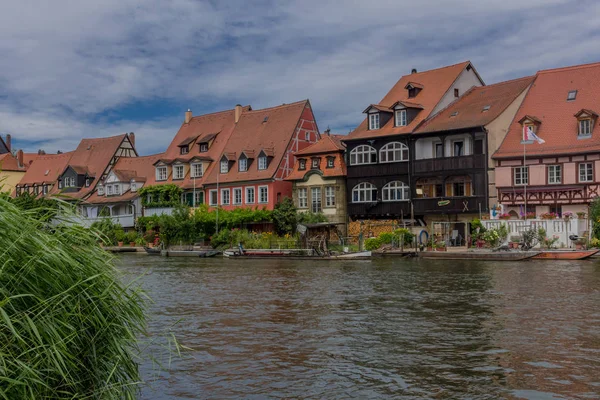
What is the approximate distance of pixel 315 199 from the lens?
6216 centimetres

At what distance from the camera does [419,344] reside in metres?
15.6

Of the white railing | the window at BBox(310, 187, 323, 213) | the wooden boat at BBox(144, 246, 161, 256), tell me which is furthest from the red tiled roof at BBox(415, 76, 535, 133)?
the wooden boat at BBox(144, 246, 161, 256)

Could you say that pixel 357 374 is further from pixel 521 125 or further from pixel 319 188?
pixel 319 188

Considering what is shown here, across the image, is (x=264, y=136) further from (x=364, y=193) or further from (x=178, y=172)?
(x=364, y=193)

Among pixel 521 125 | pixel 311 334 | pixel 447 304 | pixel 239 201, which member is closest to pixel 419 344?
pixel 311 334

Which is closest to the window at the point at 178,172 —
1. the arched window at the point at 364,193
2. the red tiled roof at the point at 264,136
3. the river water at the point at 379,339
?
the red tiled roof at the point at 264,136

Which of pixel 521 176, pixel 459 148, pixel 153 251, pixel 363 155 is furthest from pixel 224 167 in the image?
pixel 521 176

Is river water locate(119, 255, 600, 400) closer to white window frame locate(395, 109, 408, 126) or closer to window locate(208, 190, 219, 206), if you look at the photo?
white window frame locate(395, 109, 408, 126)

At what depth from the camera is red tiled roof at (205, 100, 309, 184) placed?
217ft

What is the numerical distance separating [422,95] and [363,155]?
7.05 metres

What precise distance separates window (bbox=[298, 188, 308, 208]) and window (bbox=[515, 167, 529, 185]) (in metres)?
18.7

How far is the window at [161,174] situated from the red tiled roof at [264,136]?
7027 millimetres

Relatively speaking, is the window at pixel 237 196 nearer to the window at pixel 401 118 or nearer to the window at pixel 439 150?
the window at pixel 401 118

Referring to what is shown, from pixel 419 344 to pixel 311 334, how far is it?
2.84 m
